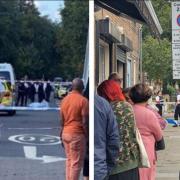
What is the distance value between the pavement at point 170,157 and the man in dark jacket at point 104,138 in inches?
105

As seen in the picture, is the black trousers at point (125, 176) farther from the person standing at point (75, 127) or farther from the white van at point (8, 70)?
the white van at point (8, 70)

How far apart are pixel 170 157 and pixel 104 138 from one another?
3.72 m

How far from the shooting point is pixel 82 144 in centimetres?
762

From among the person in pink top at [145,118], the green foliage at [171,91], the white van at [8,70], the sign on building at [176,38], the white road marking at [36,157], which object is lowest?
the white road marking at [36,157]

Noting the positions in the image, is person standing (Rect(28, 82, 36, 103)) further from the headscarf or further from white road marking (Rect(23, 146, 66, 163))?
the headscarf

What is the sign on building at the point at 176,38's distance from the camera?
677 cm

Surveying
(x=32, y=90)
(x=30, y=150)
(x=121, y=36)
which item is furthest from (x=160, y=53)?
(x=30, y=150)

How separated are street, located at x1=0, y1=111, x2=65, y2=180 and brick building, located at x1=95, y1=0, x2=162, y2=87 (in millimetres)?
2877

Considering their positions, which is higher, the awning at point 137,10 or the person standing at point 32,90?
the awning at point 137,10

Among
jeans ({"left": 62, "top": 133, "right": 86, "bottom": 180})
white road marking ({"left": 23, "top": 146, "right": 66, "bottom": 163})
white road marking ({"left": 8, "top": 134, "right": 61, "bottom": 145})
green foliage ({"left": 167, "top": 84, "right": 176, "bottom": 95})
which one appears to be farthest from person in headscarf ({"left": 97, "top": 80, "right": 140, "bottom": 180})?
white road marking ({"left": 8, "top": 134, "right": 61, "bottom": 145})

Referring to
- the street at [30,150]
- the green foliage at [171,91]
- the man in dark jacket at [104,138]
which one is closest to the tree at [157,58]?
the green foliage at [171,91]

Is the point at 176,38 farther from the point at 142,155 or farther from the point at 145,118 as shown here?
the point at 142,155

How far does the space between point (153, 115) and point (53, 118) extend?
1629cm

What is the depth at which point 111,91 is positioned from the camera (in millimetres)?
5773
